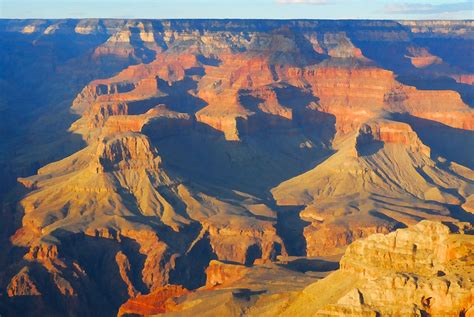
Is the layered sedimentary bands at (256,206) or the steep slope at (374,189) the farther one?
the steep slope at (374,189)

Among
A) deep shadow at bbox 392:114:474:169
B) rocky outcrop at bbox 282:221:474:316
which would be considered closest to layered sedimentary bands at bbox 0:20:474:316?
rocky outcrop at bbox 282:221:474:316

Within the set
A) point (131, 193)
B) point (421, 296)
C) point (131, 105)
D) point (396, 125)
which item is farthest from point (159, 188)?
point (421, 296)

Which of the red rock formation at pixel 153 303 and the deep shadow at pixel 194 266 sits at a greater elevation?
the red rock formation at pixel 153 303

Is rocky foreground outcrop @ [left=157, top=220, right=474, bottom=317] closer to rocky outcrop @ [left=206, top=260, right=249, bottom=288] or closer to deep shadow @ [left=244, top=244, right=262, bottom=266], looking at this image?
rocky outcrop @ [left=206, top=260, right=249, bottom=288]

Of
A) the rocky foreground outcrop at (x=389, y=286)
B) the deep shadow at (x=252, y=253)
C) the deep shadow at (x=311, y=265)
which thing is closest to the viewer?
the rocky foreground outcrop at (x=389, y=286)

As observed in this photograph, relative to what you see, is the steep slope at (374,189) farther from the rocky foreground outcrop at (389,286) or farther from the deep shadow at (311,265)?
the rocky foreground outcrop at (389,286)

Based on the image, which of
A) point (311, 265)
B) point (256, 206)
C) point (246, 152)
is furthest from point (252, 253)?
point (246, 152)

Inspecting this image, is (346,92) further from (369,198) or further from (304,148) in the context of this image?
(369,198)

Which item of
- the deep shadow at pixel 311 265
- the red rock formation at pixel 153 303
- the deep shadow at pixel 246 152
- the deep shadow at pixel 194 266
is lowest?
the deep shadow at pixel 194 266

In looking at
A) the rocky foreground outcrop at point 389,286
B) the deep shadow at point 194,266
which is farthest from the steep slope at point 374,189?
the rocky foreground outcrop at point 389,286
